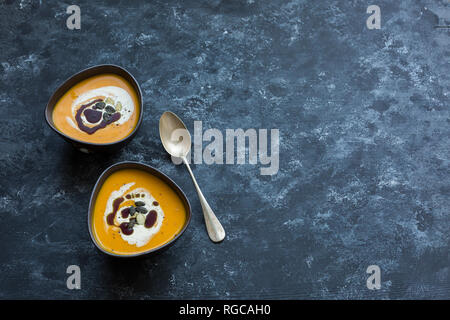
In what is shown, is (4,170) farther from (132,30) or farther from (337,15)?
(337,15)

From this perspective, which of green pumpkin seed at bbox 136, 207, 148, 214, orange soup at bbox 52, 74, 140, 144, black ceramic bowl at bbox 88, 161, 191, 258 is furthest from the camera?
orange soup at bbox 52, 74, 140, 144

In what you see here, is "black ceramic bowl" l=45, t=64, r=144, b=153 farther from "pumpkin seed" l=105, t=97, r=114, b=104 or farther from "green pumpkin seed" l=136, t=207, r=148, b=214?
"green pumpkin seed" l=136, t=207, r=148, b=214

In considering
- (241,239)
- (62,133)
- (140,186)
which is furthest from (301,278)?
(62,133)

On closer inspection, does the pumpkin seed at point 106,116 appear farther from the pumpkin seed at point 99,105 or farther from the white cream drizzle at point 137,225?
the white cream drizzle at point 137,225

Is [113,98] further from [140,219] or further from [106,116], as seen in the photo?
[140,219]

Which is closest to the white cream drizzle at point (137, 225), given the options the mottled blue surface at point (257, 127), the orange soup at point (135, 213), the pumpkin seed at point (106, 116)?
the orange soup at point (135, 213)

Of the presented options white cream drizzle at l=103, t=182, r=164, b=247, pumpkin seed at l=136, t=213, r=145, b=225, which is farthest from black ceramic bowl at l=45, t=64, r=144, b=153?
pumpkin seed at l=136, t=213, r=145, b=225

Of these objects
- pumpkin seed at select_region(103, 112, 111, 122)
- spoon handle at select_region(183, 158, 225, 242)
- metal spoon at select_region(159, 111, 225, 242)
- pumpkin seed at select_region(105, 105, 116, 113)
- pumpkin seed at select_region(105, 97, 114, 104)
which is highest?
pumpkin seed at select_region(105, 97, 114, 104)
